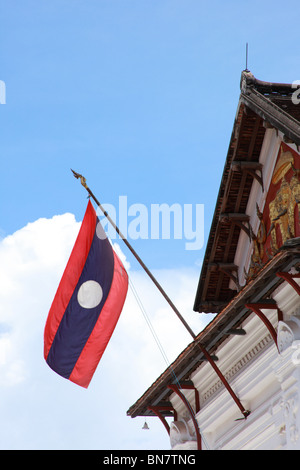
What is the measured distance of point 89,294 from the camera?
19.2 metres

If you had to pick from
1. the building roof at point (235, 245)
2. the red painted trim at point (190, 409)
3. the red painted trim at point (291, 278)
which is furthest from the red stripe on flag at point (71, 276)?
the red painted trim at point (291, 278)

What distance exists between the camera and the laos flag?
19.0 m

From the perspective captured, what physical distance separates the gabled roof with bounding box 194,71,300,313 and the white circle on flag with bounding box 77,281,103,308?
13.4 ft

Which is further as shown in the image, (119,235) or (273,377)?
(119,235)

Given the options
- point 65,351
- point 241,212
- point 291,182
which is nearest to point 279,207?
point 291,182

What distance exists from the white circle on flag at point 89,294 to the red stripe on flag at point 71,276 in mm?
251

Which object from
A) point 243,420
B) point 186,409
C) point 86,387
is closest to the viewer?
point 243,420

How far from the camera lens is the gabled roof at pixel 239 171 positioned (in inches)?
738

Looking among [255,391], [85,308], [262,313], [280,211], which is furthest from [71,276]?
[262,313]

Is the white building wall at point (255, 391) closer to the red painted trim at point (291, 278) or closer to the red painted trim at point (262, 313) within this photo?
the red painted trim at point (262, 313)

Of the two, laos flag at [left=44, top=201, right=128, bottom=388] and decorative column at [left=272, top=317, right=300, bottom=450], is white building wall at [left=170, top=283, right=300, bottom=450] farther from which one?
laos flag at [left=44, top=201, right=128, bottom=388]

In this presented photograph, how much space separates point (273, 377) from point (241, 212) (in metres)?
6.37
